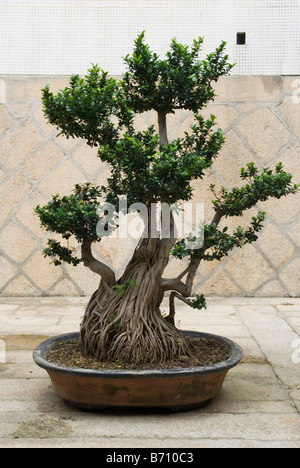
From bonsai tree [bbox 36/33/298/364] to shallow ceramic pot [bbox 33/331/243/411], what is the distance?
0.14 metres

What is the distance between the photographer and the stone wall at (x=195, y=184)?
3.79 meters

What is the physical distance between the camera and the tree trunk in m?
1.98

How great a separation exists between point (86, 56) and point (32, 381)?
2371mm

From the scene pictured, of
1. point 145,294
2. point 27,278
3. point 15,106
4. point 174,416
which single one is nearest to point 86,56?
point 15,106

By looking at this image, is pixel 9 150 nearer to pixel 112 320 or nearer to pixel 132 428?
pixel 112 320

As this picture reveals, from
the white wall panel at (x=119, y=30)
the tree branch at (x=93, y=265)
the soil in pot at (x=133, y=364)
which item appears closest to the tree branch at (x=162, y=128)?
the tree branch at (x=93, y=265)

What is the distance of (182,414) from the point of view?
1.88 meters

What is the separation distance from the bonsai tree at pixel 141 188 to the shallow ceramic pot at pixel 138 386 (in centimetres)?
14

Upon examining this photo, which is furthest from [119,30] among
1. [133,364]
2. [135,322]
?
[133,364]

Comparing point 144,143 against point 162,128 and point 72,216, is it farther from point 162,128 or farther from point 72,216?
point 72,216

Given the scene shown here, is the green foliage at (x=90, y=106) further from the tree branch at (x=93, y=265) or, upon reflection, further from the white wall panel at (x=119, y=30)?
the white wall panel at (x=119, y=30)

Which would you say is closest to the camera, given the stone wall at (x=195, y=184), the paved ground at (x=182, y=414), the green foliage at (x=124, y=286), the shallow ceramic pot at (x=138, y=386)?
the paved ground at (x=182, y=414)

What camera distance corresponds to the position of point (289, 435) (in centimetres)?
171

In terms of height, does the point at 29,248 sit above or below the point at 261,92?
below
